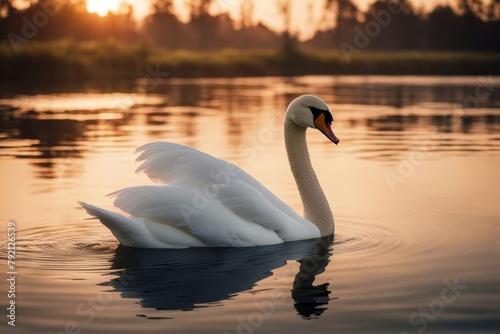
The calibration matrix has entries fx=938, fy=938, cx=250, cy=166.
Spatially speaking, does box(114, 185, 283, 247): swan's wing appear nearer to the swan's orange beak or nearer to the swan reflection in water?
the swan reflection in water

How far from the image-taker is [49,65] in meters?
41.4

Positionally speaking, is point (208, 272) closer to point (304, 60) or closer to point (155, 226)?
point (155, 226)

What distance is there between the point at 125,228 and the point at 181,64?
143 ft

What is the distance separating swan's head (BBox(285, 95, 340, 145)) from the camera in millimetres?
7723

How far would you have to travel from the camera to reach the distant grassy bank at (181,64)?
41.0m

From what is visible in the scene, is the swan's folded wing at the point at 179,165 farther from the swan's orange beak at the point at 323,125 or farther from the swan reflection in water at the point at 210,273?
the swan's orange beak at the point at 323,125

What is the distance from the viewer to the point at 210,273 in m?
6.40

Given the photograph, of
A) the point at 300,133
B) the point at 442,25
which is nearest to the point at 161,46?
the point at 442,25

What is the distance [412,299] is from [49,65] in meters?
37.4

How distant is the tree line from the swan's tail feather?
4948 centimetres

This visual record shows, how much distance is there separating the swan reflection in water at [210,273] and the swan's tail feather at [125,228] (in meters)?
0.08

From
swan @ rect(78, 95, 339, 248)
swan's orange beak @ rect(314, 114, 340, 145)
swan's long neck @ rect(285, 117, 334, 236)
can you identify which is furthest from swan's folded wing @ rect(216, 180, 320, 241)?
swan's orange beak @ rect(314, 114, 340, 145)

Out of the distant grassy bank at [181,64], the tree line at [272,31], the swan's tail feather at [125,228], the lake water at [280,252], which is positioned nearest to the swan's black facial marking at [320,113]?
the lake water at [280,252]

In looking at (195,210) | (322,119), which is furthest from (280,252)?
(322,119)
